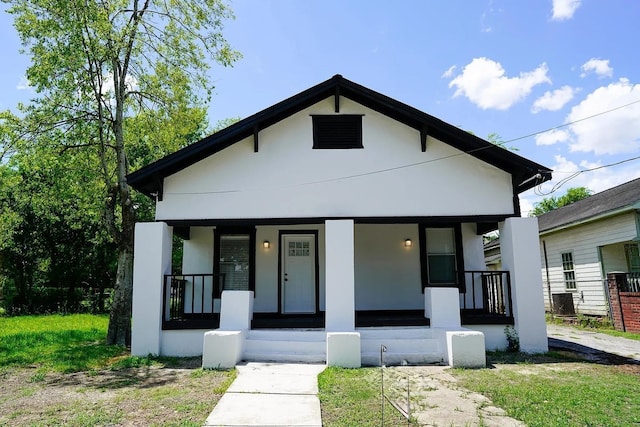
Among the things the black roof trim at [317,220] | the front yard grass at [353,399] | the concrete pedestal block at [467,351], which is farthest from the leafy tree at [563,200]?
the front yard grass at [353,399]

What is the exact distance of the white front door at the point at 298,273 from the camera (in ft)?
35.0

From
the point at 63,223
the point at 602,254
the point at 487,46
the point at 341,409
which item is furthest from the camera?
the point at 63,223

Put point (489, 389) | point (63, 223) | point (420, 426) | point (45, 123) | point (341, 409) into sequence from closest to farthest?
point (420, 426) < point (341, 409) < point (489, 389) < point (45, 123) < point (63, 223)

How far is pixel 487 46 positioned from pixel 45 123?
36.4 ft

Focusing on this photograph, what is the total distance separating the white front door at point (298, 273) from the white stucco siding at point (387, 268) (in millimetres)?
1140

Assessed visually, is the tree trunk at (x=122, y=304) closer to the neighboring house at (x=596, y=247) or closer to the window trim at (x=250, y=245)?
the window trim at (x=250, y=245)

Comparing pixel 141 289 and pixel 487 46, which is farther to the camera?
pixel 487 46

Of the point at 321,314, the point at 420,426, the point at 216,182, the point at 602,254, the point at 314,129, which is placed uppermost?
the point at 314,129

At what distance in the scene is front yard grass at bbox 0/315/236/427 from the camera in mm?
4703

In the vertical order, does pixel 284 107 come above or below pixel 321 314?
above

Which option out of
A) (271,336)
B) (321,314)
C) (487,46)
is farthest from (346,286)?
(487,46)

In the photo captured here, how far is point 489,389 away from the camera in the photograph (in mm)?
5703

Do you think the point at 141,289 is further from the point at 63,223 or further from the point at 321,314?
the point at 63,223

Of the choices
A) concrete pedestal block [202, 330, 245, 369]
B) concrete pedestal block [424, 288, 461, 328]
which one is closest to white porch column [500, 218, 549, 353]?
concrete pedestal block [424, 288, 461, 328]
